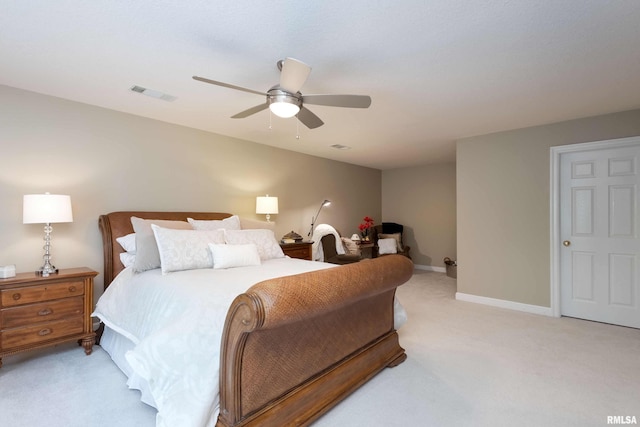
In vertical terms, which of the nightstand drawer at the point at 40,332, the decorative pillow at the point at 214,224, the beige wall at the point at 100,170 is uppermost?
the beige wall at the point at 100,170

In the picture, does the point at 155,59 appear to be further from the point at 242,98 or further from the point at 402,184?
the point at 402,184

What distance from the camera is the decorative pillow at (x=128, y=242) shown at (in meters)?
2.97

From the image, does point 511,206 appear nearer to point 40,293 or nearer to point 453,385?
point 453,385

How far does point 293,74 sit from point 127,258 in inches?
94.5

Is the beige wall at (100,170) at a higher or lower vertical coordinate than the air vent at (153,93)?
lower

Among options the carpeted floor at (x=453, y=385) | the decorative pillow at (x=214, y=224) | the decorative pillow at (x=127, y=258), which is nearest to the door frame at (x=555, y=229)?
the carpeted floor at (x=453, y=385)

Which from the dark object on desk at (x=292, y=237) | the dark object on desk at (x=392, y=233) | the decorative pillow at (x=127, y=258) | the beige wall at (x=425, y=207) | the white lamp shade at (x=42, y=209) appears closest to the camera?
the white lamp shade at (x=42, y=209)

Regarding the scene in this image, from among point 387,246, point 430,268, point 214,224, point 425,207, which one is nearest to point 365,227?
point 387,246

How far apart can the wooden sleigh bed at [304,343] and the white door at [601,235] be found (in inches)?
106

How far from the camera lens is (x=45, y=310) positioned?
8.18ft

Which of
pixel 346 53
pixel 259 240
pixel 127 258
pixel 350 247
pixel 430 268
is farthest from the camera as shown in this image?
pixel 430 268

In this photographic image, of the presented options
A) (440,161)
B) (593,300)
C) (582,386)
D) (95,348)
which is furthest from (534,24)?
(440,161)

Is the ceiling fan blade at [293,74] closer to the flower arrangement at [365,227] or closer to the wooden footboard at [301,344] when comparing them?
the wooden footboard at [301,344]

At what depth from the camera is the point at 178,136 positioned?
371 cm
